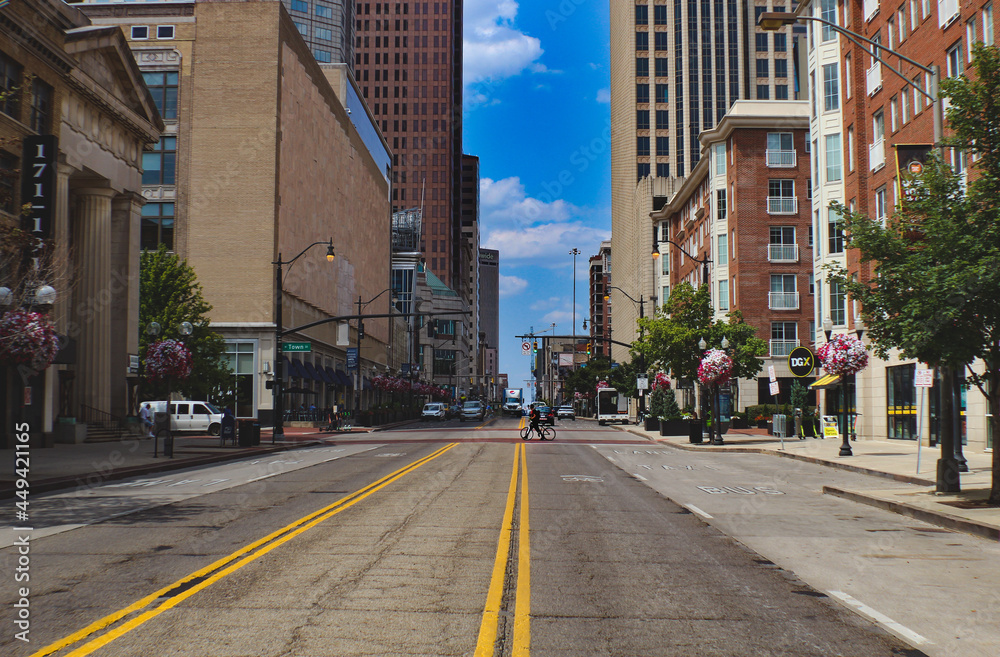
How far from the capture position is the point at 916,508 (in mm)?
14070

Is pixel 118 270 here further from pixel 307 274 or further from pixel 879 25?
pixel 879 25

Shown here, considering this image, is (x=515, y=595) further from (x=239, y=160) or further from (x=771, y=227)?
(x=239, y=160)

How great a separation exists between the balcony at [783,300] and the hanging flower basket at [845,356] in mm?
33936

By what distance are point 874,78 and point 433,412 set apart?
171 feet

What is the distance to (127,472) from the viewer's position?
2133 cm

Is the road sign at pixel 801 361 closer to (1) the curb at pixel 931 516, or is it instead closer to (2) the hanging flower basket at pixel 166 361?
(1) the curb at pixel 931 516

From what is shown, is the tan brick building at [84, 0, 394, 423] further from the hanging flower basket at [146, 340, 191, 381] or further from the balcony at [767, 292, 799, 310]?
the balcony at [767, 292, 799, 310]

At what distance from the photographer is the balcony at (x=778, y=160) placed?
6259cm

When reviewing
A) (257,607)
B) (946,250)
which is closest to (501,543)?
(257,607)

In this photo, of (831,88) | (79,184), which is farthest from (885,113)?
(79,184)

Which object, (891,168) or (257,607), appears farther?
(891,168)

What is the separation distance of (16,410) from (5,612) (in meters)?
27.0

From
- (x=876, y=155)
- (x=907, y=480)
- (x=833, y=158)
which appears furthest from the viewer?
(x=833, y=158)

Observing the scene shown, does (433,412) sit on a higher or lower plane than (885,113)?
lower
